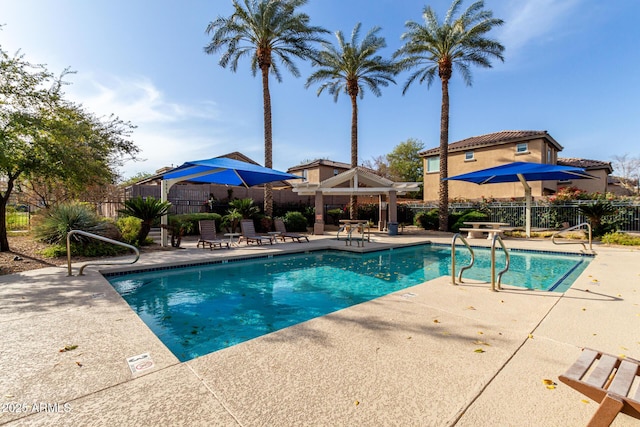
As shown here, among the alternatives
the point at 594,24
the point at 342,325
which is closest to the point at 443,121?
the point at 594,24

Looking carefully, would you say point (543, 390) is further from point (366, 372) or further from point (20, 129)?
point (20, 129)

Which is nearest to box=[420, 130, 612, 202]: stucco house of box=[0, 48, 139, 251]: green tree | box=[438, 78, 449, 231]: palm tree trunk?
box=[438, 78, 449, 231]: palm tree trunk

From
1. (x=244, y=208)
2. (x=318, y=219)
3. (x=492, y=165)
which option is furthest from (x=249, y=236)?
(x=492, y=165)

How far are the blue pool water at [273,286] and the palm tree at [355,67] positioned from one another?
11753 mm

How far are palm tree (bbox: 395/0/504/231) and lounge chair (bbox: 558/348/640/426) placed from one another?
16.6 metres

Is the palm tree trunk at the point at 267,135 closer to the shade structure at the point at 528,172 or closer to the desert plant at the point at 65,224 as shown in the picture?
the desert plant at the point at 65,224

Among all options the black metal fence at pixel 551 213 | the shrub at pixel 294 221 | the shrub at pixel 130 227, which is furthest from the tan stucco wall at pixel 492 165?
the shrub at pixel 130 227

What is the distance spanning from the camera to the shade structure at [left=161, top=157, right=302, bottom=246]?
1088cm

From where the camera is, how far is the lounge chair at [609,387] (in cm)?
177

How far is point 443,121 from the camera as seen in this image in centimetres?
1895

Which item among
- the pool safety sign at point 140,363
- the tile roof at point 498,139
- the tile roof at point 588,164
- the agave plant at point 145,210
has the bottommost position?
the pool safety sign at point 140,363

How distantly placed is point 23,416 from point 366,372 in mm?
2728

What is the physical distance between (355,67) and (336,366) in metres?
22.0

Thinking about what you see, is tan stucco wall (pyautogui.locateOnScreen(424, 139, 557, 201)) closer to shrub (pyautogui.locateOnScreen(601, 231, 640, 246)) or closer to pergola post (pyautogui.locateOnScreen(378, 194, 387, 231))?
pergola post (pyautogui.locateOnScreen(378, 194, 387, 231))
